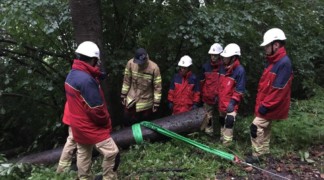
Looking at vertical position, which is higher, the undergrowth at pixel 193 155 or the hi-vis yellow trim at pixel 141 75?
the hi-vis yellow trim at pixel 141 75

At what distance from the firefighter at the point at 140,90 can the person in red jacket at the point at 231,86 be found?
1224mm

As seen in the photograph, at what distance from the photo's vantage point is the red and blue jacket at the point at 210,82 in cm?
693

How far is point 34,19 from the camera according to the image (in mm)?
5957

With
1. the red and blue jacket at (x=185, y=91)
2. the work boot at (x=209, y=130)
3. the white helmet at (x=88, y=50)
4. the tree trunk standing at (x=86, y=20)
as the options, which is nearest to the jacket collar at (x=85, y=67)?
the white helmet at (x=88, y=50)

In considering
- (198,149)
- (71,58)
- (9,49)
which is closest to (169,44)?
(71,58)

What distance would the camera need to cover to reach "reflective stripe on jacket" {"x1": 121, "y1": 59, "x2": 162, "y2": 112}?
22.0 ft

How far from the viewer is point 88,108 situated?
15.0 ft

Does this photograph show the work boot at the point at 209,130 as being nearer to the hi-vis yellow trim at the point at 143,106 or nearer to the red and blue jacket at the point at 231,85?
the red and blue jacket at the point at 231,85

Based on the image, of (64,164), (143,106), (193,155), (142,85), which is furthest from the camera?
(143,106)

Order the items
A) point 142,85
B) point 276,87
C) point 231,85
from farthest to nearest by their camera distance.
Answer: point 142,85, point 231,85, point 276,87

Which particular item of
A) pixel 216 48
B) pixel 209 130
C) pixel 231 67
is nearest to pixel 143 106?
pixel 209 130

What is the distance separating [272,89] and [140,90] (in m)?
2.53

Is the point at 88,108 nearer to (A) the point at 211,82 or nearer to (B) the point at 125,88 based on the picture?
(B) the point at 125,88

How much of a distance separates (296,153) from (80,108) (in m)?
3.64
